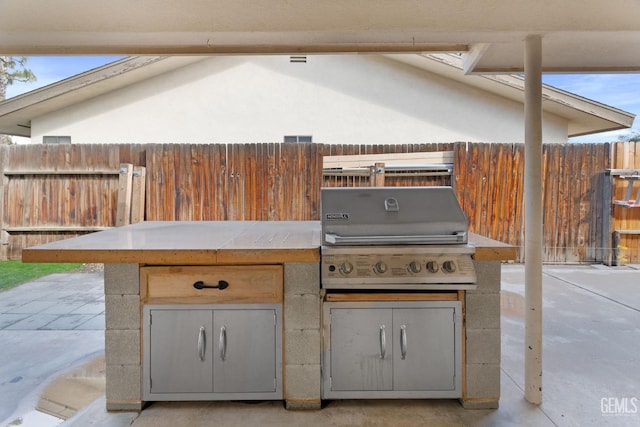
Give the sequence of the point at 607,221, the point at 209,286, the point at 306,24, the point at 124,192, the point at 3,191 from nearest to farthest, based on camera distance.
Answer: the point at 209,286 < the point at 306,24 < the point at 124,192 < the point at 607,221 < the point at 3,191

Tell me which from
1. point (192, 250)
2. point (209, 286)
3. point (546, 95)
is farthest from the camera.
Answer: point (546, 95)

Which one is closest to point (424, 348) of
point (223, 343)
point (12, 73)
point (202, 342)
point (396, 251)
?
point (396, 251)

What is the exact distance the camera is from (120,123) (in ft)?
25.9

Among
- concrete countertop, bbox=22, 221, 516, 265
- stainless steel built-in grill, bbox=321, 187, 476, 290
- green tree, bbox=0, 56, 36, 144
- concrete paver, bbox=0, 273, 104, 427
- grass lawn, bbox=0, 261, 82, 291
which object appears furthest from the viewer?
green tree, bbox=0, 56, 36, 144

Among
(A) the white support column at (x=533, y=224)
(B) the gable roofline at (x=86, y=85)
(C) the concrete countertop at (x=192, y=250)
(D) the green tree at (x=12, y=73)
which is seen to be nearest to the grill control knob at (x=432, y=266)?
(C) the concrete countertop at (x=192, y=250)

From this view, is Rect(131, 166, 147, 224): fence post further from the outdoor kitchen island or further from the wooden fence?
the outdoor kitchen island

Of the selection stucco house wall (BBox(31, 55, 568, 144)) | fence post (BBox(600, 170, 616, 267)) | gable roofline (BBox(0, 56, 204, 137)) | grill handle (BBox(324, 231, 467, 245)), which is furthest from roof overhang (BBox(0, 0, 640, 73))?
stucco house wall (BBox(31, 55, 568, 144))

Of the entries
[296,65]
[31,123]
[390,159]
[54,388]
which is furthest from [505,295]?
[31,123]

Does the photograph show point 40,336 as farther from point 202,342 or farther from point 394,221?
point 394,221

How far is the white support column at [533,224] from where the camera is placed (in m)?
2.40

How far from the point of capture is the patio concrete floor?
2.22 m

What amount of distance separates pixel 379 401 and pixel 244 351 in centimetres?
86

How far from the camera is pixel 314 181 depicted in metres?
6.30

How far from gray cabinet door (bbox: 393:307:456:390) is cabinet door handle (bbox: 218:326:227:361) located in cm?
94
